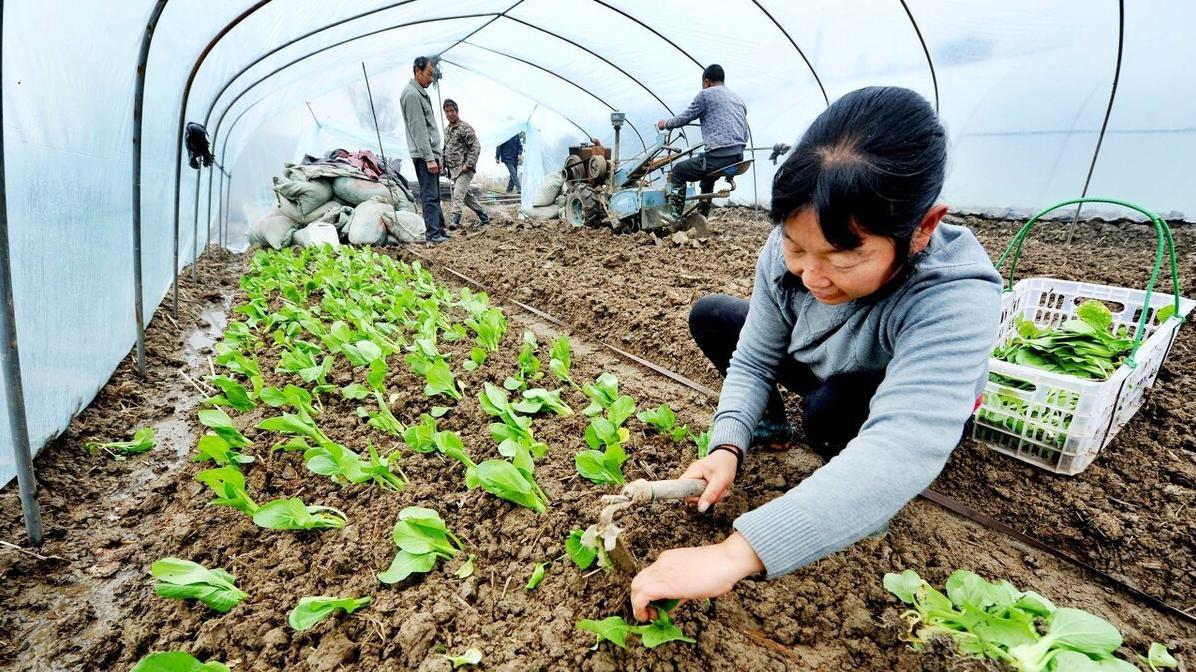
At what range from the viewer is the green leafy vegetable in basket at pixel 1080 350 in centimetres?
155

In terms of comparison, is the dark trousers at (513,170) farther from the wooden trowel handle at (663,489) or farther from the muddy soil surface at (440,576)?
the wooden trowel handle at (663,489)

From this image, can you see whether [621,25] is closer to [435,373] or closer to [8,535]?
[435,373]

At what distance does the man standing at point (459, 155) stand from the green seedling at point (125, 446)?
612cm

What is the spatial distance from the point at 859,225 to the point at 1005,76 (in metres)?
5.91

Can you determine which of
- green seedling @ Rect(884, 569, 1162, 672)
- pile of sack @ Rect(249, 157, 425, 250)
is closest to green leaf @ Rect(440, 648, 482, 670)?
green seedling @ Rect(884, 569, 1162, 672)

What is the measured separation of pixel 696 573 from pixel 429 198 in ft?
20.8

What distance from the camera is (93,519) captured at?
151cm

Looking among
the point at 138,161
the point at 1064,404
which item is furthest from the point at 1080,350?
the point at 138,161

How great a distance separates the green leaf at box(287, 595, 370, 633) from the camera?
103 cm

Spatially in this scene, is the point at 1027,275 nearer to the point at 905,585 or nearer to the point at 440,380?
the point at 905,585

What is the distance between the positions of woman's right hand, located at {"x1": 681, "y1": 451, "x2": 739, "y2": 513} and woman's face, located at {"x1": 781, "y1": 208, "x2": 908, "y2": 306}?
0.40m

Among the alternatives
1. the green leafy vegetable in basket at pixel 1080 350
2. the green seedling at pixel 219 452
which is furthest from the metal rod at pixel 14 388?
the green leafy vegetable in basket at pixel 1080 350

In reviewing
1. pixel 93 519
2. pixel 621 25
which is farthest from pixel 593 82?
pixel 93 519

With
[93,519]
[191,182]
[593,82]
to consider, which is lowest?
[93,519]
